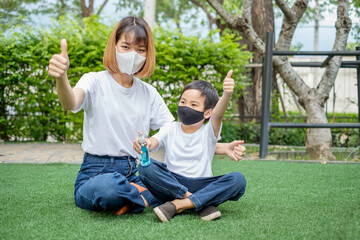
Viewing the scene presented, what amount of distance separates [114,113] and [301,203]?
1442 millimetres

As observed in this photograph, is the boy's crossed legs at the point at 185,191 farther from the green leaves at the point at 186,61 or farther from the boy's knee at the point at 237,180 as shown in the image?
the green leaves at the point at 186,61

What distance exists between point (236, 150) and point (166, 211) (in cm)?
58

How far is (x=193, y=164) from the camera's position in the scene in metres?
2.69

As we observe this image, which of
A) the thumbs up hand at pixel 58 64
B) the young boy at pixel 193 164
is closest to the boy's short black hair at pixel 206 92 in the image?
the young boy at pixel 193 164

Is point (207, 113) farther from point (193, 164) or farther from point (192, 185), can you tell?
point (192, 185)

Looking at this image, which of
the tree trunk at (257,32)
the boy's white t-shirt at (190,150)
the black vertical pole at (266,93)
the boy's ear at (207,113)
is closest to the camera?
the boy's white t-shirt at (190,150)

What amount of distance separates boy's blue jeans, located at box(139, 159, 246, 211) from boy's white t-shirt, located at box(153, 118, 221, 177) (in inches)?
2.6

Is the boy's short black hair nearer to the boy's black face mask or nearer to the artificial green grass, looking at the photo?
the boy's black face mask

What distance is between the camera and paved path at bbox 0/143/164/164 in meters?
5.35

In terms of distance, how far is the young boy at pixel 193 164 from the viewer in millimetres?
2508

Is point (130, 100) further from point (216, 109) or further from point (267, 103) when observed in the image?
point (267, 103)

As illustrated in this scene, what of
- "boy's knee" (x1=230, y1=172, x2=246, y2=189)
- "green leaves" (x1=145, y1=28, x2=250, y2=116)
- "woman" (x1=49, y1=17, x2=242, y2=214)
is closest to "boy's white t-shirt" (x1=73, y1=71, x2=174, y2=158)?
"woman" (x1=49, y1=17, x2=242, y2=214)

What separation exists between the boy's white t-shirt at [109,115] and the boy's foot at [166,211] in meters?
0.52

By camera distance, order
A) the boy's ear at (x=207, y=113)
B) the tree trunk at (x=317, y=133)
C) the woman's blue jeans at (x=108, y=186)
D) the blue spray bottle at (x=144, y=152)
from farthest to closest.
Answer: the tree trunk at (x=317, y=133) → the boy's ear at (x=207, y=113) → the woman's blue jeans at (x=108, y=186) → the blue spray bottle at (x=144, y=152)
